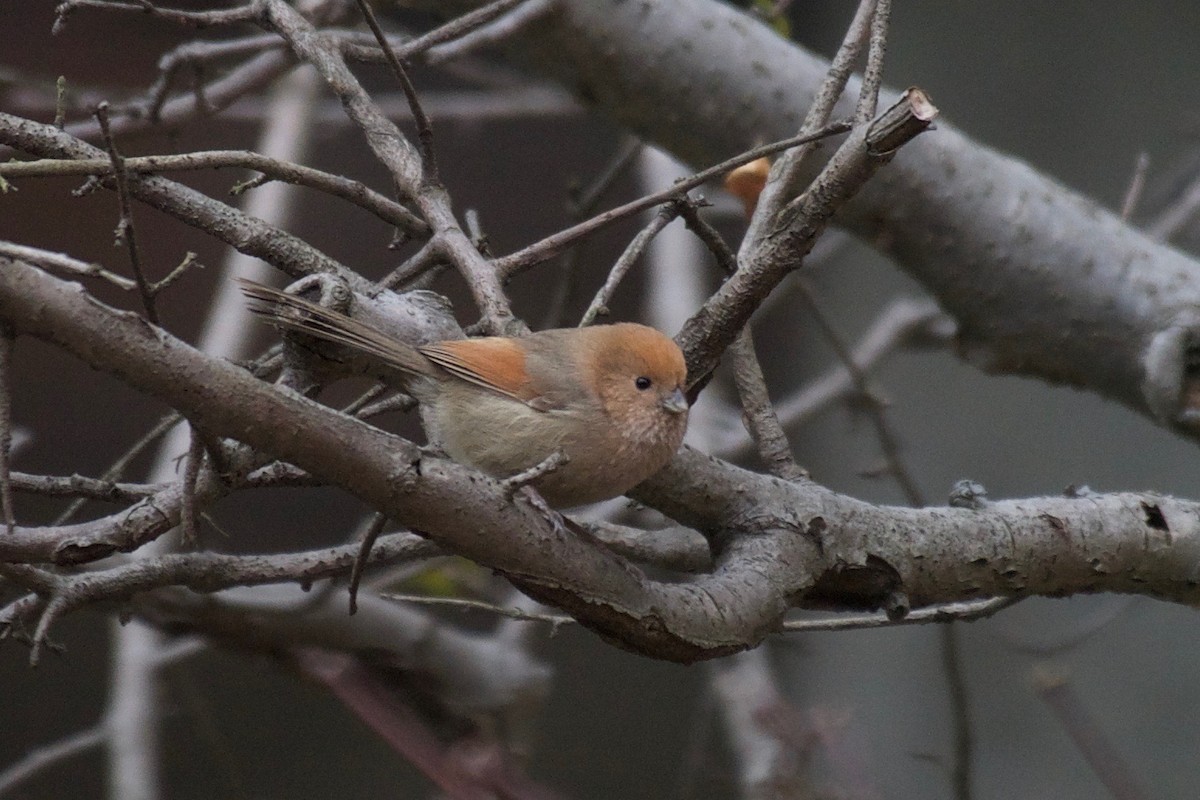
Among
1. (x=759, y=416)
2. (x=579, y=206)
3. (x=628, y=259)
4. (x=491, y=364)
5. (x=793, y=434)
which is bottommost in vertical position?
(x=491, y=364)

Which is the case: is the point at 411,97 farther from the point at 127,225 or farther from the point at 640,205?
the point at 127,225

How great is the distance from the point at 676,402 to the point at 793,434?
429 cm

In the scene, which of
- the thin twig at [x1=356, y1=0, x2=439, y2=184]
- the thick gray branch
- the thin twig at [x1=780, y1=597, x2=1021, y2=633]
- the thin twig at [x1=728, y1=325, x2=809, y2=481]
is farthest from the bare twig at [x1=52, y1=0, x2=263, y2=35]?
the thin twig at [x1=780, y1=597, x2=1021, y2=633]

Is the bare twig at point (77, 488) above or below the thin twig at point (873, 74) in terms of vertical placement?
below

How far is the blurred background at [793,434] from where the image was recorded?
190 inches

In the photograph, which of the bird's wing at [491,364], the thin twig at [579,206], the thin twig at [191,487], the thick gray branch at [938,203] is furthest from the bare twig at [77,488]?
the thick gray branch at [938,203]

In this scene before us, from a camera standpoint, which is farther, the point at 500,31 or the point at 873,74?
the point at 500,31

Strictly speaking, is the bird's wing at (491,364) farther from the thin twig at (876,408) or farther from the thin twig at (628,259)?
the thin twig at (876,408)

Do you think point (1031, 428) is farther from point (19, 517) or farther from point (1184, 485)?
point (19, 517)

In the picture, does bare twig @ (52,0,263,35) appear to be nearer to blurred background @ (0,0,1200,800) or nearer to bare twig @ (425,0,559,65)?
bare twig @ (425,0,559,65)

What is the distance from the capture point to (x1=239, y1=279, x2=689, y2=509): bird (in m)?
2.13

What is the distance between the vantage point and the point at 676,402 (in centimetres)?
229

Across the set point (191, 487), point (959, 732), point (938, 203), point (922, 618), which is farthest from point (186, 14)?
point (959, 732)

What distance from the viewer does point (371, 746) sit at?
532cm
